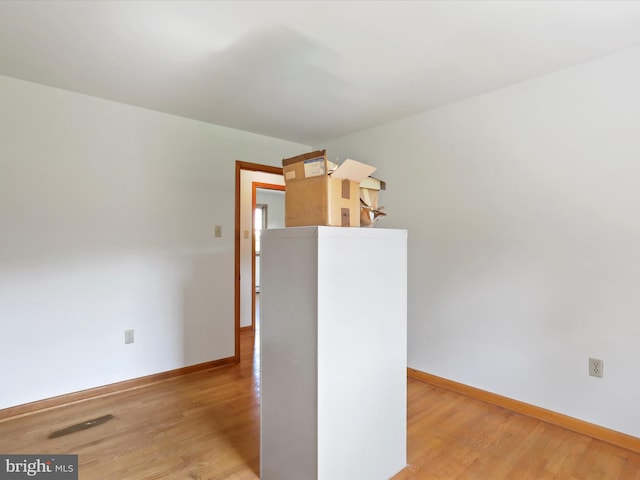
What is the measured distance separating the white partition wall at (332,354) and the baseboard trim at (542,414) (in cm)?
109

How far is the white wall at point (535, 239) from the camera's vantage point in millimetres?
2018

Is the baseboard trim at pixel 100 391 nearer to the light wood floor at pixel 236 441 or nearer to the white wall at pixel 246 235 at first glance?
the light wood floor at pixel 236 441

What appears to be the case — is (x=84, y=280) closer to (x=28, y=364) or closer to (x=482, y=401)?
(x=28, y=364)

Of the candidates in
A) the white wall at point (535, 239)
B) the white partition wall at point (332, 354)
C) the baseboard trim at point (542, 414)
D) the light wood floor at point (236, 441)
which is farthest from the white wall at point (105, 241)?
the baseboard trim at point (542, 414)

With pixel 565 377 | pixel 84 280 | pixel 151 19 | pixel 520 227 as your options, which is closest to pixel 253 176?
pixel 84 280

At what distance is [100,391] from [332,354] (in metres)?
2.22

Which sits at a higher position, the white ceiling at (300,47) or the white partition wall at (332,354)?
the white ceiling at (300,47)

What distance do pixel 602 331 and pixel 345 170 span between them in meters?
1.86

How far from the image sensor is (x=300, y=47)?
1979 millimetres

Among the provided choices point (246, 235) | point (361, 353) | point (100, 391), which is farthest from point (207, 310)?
point (361, 353)

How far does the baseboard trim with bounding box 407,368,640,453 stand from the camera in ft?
6.56

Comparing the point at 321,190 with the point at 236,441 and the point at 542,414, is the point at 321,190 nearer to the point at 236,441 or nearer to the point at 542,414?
the point at 236,441

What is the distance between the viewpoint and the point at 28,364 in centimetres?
241

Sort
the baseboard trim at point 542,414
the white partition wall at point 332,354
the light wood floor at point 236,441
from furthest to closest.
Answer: the baseboard trim at point 542,414
the light wood floor at point 236,441
the white partition wall at point 332,354
